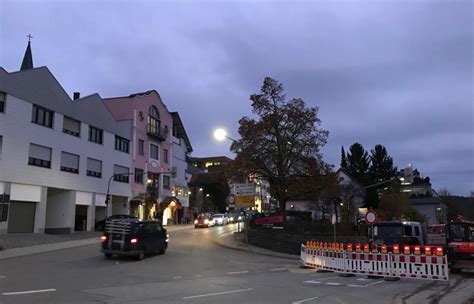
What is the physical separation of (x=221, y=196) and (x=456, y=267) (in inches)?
3297

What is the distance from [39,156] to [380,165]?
6206 cm

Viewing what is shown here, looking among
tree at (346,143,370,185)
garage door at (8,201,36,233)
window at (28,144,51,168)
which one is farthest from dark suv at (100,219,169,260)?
tree at (346,143,370,185)

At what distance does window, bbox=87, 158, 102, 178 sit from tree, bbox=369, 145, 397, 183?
51513 millimetres

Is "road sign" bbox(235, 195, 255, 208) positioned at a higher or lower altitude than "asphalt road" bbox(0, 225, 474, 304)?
higher

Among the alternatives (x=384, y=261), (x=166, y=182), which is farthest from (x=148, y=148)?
(x=384, y=261)

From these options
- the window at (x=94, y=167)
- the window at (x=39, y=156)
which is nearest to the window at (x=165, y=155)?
the window at (x=94, y=167)

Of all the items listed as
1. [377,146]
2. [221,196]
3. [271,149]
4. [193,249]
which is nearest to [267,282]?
[193,249]

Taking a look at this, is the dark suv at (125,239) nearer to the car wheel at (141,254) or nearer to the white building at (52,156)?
the car wheel at (141,254)

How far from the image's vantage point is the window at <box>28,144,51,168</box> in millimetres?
39375

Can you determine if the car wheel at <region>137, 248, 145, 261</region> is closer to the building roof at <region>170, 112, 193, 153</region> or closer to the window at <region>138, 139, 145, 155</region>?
the window at <region>138, 139, 145, 155</region>

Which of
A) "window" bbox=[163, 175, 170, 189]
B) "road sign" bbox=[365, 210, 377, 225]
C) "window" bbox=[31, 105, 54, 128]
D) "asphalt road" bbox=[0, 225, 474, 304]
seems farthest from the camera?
"window" bbox=[163, 175, 170, 189]

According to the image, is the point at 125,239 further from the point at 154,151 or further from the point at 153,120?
the point at 153,120

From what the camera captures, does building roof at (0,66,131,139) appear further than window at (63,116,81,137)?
No

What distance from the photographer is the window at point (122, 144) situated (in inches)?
2140
